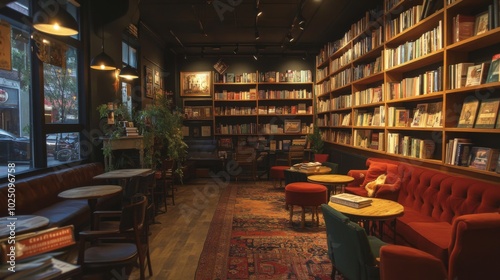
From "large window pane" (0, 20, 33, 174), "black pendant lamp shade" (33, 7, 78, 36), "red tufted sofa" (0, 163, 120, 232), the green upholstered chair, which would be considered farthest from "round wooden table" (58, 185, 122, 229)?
the green upholstered chair

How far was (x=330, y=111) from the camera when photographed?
27.7ft

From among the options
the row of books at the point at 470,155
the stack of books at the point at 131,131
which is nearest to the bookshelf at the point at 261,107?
the stack of books at the point at 131,131

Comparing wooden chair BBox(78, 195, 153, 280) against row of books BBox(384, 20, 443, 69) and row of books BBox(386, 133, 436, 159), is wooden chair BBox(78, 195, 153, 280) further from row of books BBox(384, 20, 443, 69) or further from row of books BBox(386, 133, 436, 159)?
row of books BBox(384, 20, 443, 69)

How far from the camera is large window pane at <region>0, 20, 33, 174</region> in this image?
3805mm

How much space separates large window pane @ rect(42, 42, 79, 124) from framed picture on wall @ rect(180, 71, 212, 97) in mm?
4834

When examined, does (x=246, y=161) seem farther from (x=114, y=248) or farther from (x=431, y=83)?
(x=114, y=248)

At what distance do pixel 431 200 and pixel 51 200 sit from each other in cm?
470

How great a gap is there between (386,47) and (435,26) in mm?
1035

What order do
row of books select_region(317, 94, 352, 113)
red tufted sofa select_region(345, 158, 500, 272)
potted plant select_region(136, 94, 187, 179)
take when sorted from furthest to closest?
row of books select_region(317, 94, 352, 113)
potted plant select_region(136, 94, 187, 179)
red tufted sofa select_region(345, 158, 500, 272)

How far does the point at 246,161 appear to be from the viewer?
30.4 feet

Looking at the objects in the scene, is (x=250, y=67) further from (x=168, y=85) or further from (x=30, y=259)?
(x=30, y=259)

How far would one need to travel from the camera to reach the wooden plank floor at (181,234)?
11.6 feet

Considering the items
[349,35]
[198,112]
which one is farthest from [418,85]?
[198,112]

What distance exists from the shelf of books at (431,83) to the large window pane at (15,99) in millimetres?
5071
